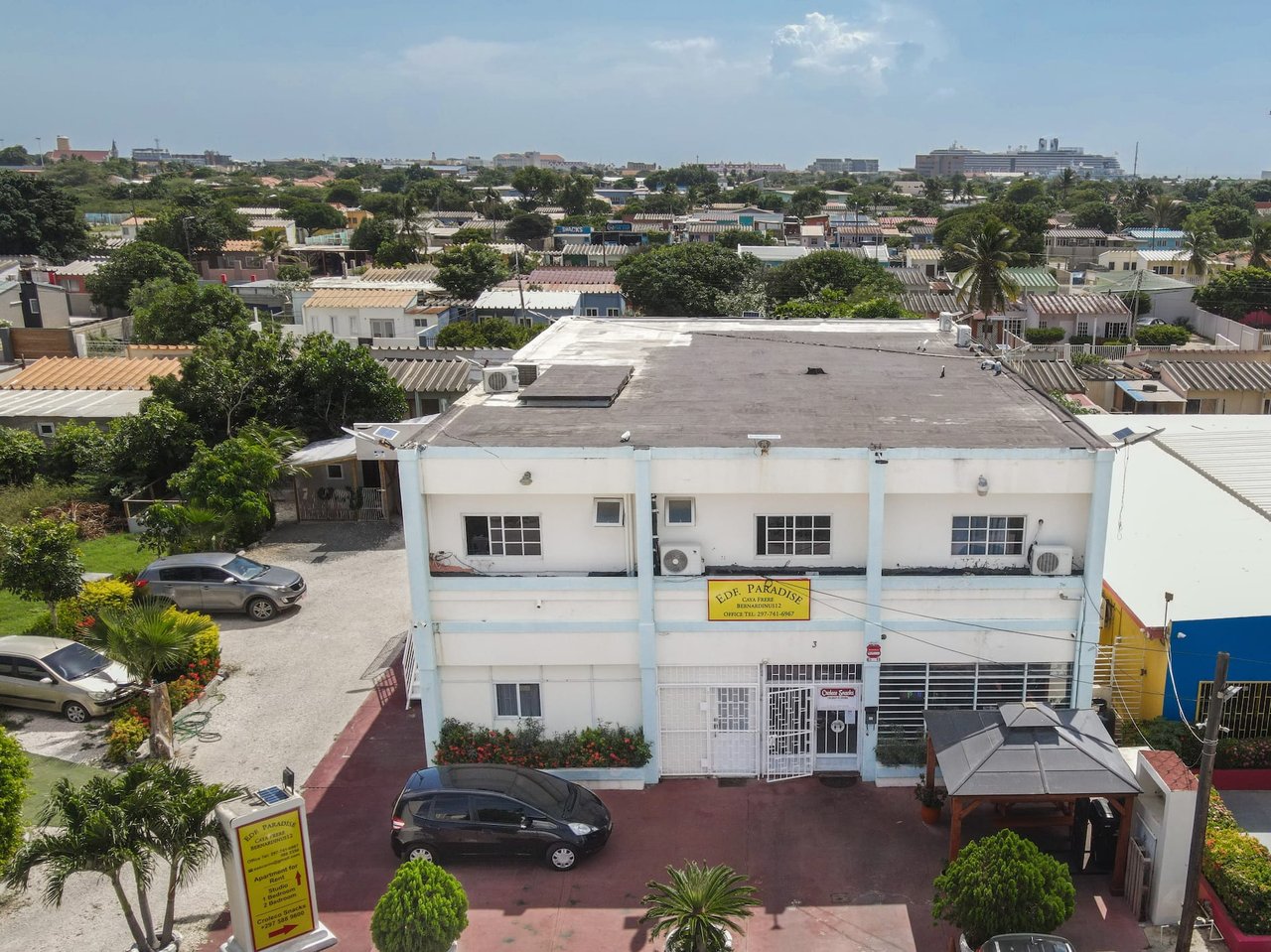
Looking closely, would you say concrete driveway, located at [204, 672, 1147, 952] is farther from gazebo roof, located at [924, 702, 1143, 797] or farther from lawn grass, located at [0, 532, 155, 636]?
lawn grass, located at [0, 532, 155, 636]

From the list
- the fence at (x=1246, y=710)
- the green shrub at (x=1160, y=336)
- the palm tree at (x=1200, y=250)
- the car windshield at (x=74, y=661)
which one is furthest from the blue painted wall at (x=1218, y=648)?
the palm tree at (x=1200, y=250)

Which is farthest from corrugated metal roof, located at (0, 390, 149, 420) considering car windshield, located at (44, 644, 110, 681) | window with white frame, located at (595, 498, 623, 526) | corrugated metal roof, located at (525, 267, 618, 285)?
corrugated metal roof, located at (525, 267, 618, 285)

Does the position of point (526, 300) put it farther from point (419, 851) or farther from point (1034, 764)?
point (1034, 764)

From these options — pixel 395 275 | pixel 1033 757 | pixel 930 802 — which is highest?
pixel 395 275

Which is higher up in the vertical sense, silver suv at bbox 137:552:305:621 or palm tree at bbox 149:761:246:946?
palm tree at bbox 149:761:246:946

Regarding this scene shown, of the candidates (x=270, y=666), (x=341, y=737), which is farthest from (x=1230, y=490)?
(x=270, y=666)

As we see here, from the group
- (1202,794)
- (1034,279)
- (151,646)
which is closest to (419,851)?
(151,646)

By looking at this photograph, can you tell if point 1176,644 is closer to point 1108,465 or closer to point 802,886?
point 1108,465

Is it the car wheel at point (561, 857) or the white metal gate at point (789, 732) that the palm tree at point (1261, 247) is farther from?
the car wheel at point (561, 857)
